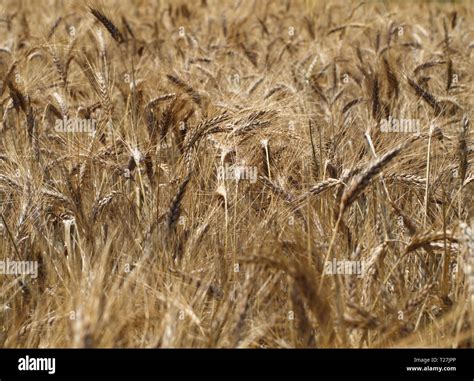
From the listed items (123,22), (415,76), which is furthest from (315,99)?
(123,22)

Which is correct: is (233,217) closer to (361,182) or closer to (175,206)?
(175,206)

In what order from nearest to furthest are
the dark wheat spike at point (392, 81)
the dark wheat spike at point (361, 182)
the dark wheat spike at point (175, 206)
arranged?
the dark wheat spike at point (361, 182), the dark wheat spike at point (175, 206), the dark wheat spike at point (392, 81)

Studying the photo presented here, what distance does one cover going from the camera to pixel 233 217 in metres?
2.32

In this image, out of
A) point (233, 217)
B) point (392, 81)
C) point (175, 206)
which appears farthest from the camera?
point (392, 81)

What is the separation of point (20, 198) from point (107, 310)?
47.1 inches

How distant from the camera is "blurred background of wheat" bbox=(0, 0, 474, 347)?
1.63 metres

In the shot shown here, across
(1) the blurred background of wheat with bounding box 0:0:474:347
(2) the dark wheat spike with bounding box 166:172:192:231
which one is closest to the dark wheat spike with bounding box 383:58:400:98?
(1) the blurred background of wheat with bounding box 0:0:474:347

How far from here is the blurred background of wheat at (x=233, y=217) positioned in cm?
163

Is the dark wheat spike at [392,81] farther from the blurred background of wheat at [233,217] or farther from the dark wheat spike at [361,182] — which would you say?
the dark wheat spike at [361,182]

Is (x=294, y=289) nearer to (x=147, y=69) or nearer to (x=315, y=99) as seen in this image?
(x=315, y=99)

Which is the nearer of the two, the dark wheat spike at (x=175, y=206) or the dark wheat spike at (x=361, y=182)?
the dark wheat spike at (x=361, y=182)

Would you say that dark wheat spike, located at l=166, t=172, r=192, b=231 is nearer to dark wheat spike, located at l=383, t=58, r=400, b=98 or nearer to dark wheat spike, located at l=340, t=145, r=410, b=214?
dark wheat spike, located at l=340, t=145, r=410, b=214

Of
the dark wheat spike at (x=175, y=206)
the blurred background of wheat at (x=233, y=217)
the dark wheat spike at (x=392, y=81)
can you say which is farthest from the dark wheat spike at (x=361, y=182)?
the dark wheat spike at (x=392, y=81)

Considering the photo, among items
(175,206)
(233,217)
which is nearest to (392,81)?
(233,217)
